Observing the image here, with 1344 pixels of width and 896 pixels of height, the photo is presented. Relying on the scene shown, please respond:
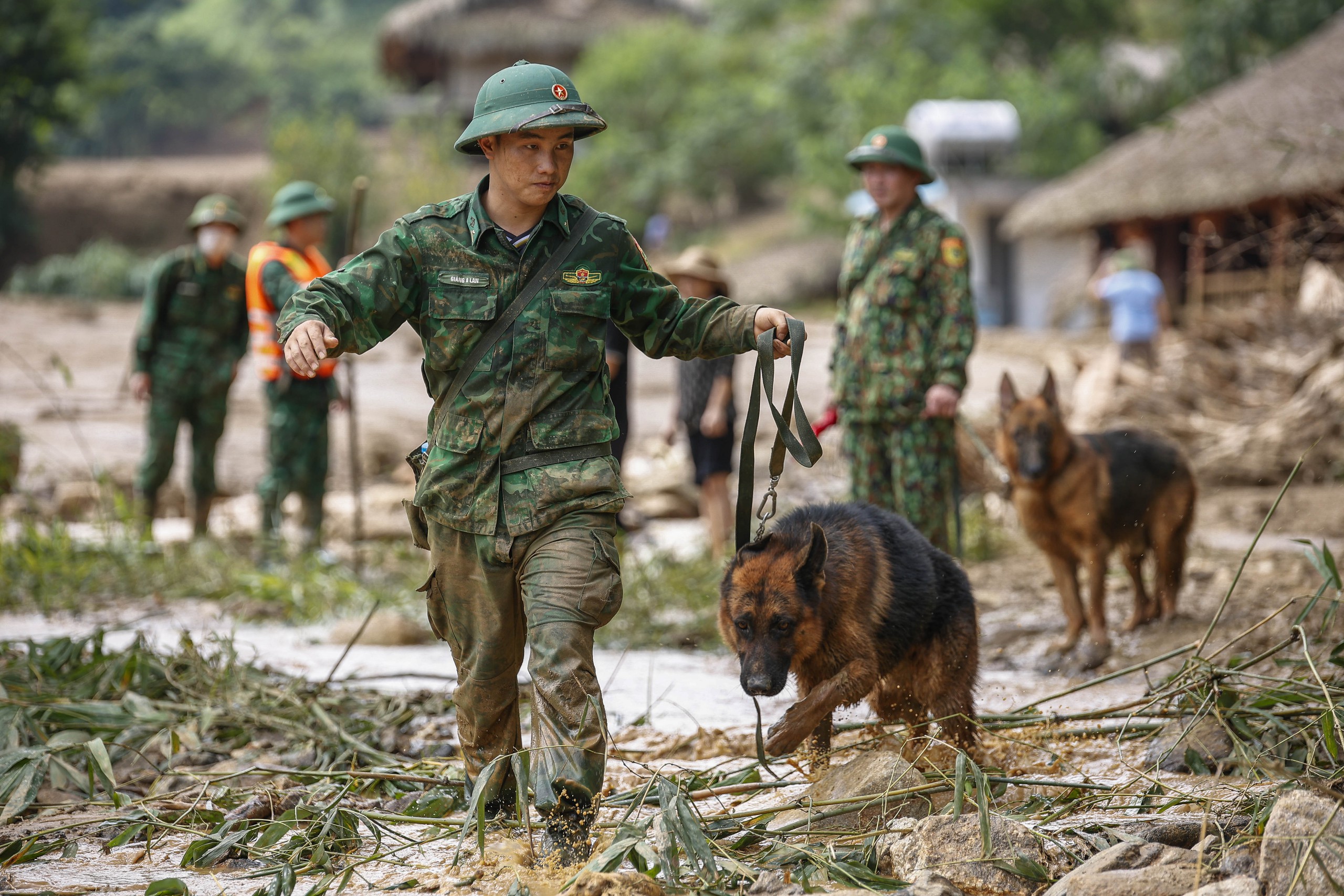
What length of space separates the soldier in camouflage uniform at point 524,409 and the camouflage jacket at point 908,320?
7.52 feet

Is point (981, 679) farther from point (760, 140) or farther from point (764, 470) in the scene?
point (760, 140)

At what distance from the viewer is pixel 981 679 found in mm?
5648

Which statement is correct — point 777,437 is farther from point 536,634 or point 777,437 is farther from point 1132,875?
point 1132,875

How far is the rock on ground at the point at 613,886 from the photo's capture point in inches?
113

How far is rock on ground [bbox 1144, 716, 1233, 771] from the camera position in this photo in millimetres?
3951

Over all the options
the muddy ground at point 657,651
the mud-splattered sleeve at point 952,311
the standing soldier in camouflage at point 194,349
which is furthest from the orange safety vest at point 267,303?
the mud-splattered sleeve at point 952,311

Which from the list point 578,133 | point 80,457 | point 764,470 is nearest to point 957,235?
point 578,133

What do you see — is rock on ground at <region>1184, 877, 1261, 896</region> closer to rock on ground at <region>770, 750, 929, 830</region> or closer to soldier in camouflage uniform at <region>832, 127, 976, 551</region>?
rock on ground at <region>770, 750, 929, 830</region>

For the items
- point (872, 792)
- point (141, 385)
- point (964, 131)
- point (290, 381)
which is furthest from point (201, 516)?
point (964, 131)

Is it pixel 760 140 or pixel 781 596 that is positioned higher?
pixel 760 140

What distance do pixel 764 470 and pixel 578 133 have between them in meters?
8.84

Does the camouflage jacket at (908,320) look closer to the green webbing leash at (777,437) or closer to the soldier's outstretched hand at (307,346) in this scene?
the green webbing leash at (777,437)

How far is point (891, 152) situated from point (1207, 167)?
14.9 metres

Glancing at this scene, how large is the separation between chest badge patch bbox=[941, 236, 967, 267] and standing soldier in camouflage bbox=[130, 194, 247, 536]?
208 inches
